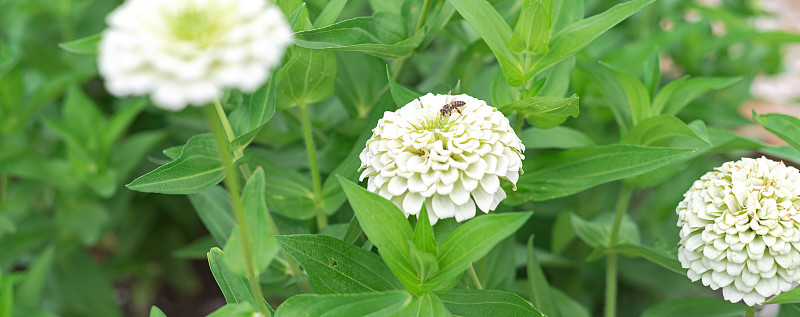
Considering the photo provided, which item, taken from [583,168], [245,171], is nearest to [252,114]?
[245,171]

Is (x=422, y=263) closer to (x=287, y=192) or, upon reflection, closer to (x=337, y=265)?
(x=337, y=265)

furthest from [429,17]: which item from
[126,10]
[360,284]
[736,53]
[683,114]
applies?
[736,53]

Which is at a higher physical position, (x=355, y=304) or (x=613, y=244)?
(x=355, y=304)

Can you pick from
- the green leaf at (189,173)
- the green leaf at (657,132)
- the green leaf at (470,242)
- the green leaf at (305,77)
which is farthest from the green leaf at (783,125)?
the green leaf at (189,173)

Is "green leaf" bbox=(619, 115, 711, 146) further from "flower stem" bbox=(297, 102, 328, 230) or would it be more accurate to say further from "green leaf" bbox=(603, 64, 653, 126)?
"flower stem" bbox=(297, 102, 328, 230)

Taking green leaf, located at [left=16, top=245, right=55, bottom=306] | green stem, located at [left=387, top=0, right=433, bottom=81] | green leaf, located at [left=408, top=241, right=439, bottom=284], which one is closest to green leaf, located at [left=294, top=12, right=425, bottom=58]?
green stem, located at [left=387, top=0, right=433, bottom=81]

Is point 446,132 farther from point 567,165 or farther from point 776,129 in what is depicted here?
point 776,129
